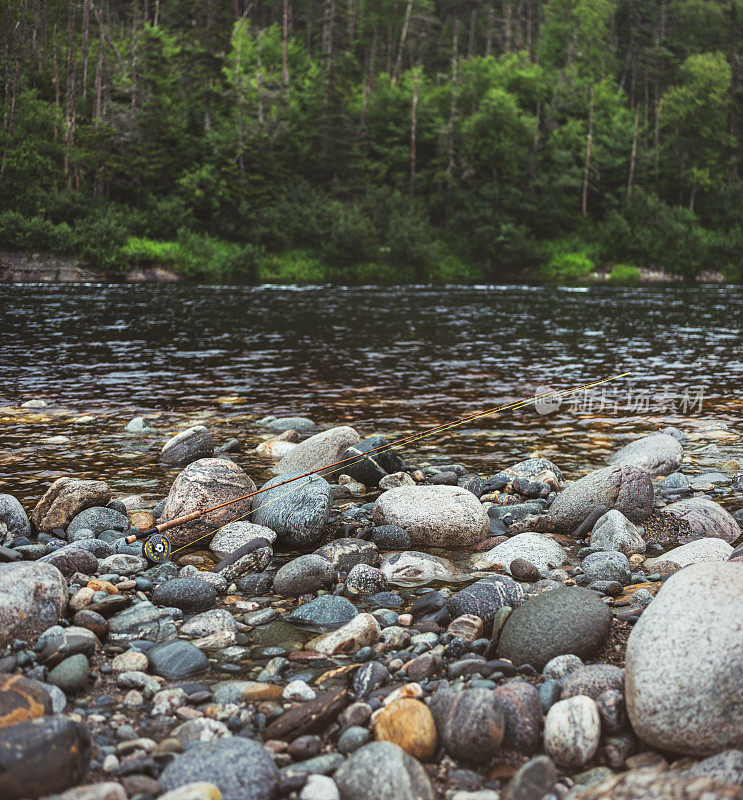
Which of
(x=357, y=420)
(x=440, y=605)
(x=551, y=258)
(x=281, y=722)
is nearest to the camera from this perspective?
(x=281, y=722)

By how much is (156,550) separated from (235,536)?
603 mm

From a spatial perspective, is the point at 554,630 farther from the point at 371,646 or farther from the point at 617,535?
the point at 617,535

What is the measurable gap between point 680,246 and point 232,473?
49352 mm

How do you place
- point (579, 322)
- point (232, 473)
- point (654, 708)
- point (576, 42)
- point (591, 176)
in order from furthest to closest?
point (576, 42) < point (591, 176) < point (579, 322) < point (232, 473) < point (654, 708)

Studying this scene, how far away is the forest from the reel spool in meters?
34.2

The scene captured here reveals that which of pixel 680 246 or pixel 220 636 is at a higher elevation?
pixel 680 246

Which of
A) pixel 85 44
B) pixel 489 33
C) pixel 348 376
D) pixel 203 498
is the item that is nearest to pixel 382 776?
pixel 203 498

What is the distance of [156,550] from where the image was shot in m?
4.67

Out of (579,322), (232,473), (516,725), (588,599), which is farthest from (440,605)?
(579,322)

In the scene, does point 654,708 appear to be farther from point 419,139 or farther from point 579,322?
point 419,139

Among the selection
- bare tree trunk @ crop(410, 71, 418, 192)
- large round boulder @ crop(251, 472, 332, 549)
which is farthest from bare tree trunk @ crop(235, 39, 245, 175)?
large round boulder @ crop(251, 472, 332, 549)

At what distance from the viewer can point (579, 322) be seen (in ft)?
68.2

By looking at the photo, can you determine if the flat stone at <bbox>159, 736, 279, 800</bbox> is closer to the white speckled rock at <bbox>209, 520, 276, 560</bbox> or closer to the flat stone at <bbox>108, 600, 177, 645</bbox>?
the flat stone at <bbox>108, 600, 177, 645</bbox>

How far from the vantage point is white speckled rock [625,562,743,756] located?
2.62 metres
